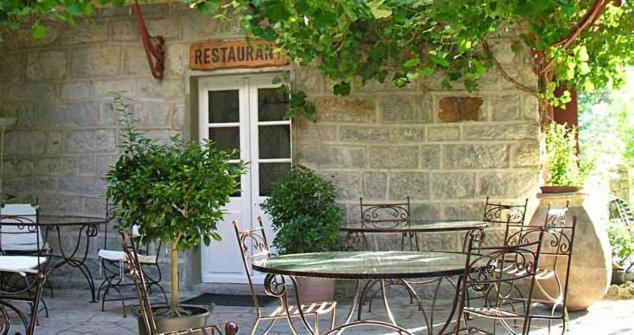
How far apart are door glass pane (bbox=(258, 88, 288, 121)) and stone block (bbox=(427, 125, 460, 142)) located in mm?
1335

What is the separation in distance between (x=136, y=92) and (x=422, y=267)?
14.3 feet

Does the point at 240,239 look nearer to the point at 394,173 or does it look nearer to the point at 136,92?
the point at 394,173

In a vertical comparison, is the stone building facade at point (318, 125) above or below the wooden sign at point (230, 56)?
below

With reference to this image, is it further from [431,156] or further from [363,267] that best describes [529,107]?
[363,267]

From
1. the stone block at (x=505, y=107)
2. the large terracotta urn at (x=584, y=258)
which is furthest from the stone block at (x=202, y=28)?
the large terracotta urn at (x=584, y=258)

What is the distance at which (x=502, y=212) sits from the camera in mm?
6578

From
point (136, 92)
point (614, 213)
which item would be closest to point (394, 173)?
point (136, 92)

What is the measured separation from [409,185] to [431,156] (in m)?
0.31

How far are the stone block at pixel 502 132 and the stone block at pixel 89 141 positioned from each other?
326cm

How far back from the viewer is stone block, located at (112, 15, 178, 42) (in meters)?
7.15

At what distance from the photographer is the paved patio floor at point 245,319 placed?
5340 millimetres

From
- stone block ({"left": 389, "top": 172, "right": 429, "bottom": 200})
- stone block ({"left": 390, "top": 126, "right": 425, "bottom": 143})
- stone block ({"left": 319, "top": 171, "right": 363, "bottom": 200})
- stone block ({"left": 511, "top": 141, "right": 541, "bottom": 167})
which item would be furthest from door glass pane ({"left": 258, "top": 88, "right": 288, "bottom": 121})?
stone block ({"left": 511, "top": 141, "right": 541, "bottom": 167})

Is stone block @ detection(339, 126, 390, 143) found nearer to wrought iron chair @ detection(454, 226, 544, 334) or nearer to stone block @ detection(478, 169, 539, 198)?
stone block @ detection(478, 169, 539, 198)

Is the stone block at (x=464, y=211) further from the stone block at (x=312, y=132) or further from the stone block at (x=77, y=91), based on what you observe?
the stone block at (x=77, y=91)
